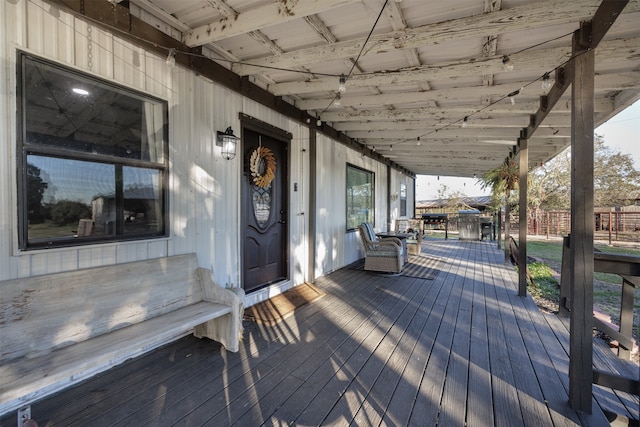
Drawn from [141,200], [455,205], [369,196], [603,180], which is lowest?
[141,200]

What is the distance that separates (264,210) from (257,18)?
2.20m

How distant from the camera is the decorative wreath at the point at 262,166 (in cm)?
353

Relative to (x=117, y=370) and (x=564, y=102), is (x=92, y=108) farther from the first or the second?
(x=564, y=102)

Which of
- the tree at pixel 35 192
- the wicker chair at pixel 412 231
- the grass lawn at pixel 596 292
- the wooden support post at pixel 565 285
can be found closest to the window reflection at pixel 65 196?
the tree at pixel 35 192

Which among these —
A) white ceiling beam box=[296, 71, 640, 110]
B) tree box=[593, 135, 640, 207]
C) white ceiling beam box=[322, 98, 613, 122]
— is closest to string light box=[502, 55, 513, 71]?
white ceiling beam box=[296, 71, 640, 110]

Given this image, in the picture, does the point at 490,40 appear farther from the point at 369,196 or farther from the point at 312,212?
the point at 369,196

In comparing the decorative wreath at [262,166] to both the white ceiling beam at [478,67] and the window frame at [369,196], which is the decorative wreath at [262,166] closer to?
the white ceiling beam at [478,67]

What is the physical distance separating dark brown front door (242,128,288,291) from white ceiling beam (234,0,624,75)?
1.14 m

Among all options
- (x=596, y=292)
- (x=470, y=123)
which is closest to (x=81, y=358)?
(x=470, y=123)

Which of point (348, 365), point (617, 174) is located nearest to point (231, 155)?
point (348, 365)

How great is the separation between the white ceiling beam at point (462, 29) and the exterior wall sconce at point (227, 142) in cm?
88

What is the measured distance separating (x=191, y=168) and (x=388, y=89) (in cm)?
258

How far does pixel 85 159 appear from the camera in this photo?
199cm

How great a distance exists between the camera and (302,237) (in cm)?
447
